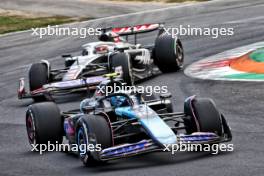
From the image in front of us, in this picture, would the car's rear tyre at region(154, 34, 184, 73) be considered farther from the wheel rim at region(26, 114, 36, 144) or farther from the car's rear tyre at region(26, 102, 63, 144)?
the car's rear tyre at region(26, 102, 63, 144)

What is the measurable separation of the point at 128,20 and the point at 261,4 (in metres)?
4.63

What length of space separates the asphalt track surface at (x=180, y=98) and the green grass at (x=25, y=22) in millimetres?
1375

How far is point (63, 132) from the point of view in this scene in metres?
13.6

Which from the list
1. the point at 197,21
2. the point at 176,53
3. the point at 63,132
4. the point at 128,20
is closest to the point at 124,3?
the point at 128,20

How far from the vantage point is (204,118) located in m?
12.4

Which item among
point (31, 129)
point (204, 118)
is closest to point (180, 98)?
point (31, 129)

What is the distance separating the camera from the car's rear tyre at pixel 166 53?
2095cm

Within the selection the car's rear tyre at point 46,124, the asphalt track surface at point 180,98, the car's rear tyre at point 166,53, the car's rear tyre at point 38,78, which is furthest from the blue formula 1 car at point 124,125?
the car's rear tyre at point 166,53

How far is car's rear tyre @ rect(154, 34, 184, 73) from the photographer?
825 inches

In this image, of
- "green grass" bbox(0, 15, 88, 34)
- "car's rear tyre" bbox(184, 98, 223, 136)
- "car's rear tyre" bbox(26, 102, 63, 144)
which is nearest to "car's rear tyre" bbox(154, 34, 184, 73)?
"car's rear tyre" bbox(26, 102, 63, 144)

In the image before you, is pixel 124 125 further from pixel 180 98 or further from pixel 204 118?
pixel 180 98

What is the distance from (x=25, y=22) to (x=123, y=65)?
50.1ft

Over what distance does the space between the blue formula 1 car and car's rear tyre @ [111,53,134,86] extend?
5.17 metres

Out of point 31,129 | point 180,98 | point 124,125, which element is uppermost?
point 124,125
